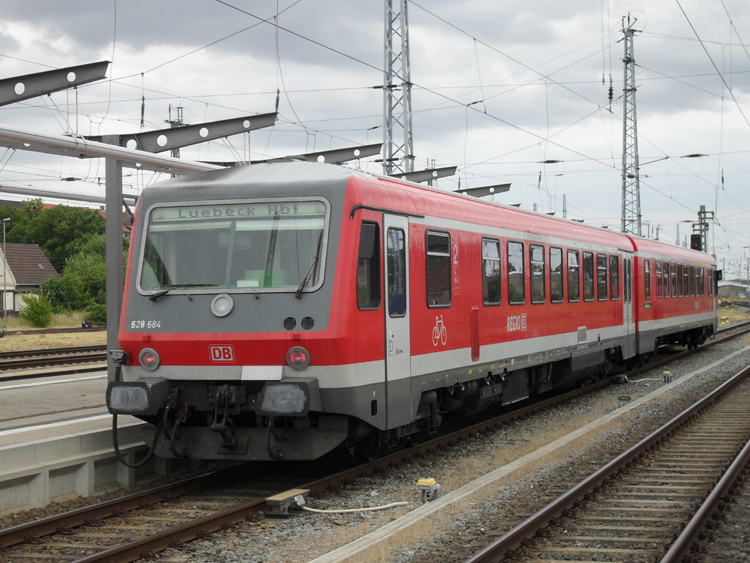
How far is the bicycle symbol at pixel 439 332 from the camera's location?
32.3ft

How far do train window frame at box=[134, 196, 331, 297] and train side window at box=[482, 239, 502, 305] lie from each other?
11.8ft

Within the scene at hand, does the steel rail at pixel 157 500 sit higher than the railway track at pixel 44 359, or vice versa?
the railway track at pixel 44 359

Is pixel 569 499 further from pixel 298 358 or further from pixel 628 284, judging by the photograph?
pixel 628 284

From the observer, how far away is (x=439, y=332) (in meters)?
9.98

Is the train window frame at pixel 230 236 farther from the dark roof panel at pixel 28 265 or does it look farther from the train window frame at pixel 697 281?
the dark roof panel at pixel 28 265

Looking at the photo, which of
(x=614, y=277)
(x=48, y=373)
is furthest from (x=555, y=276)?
(x=48, y=373)

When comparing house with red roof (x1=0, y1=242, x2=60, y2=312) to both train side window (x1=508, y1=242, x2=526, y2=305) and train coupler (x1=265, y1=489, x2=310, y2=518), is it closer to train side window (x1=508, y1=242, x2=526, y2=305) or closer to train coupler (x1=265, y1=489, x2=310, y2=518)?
train side window (x1=508, y1=242, x2=526, y2=305)

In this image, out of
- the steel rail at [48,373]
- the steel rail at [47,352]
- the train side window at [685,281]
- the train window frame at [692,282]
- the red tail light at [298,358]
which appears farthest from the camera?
the train window frame at [692,282]

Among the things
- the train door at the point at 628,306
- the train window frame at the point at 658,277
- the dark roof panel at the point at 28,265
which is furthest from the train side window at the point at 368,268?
the dark roof panel at the point at 28,265

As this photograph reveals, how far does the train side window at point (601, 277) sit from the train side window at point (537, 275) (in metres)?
3.26

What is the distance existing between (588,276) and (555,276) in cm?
203

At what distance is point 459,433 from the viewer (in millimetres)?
11625

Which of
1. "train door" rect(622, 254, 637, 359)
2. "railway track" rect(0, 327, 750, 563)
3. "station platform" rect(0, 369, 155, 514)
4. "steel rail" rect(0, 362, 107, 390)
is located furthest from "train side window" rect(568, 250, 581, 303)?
"steel rail" rect(0, 362, 107, 390)

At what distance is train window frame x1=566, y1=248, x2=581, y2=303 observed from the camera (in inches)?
587
